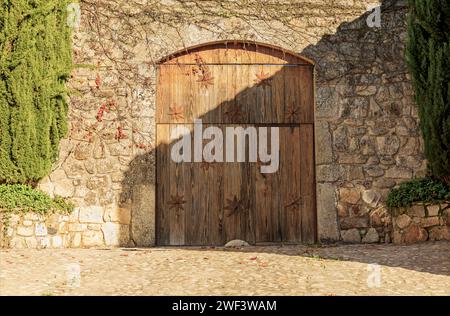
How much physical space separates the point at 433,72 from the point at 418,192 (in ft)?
4.94

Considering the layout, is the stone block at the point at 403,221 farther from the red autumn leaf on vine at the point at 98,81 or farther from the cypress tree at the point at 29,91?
the cypress tree at the point at 29,91

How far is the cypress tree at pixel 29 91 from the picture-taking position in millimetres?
5898

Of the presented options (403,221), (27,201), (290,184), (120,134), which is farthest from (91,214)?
(403,221)

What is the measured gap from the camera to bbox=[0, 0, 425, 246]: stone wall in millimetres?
6398

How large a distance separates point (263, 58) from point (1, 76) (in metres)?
3.52

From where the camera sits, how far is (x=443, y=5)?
5641mm

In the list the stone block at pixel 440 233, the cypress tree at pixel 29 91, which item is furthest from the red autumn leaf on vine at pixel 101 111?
the stone block at pixel 440 233

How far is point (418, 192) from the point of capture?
5.98m

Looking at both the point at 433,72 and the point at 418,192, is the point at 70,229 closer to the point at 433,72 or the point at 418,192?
the point at 418,192

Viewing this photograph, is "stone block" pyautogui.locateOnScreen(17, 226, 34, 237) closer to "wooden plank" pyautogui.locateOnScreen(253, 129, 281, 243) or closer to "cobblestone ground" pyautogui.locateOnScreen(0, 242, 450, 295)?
"cobblestone ground" pyautogui.locateOnScreen(0, 242, 450, 295)

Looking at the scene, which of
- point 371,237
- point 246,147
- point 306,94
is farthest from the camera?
→ point 306,94

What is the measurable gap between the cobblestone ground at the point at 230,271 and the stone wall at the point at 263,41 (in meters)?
0.74

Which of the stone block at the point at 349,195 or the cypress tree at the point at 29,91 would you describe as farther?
the stone block at the point at 349,195
